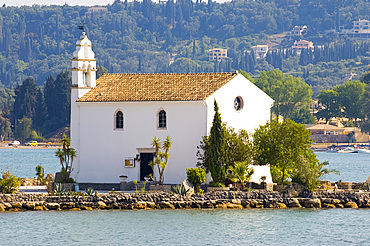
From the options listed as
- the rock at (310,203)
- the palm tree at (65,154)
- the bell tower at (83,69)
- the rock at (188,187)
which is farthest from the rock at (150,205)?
the bell tower at (83,69)

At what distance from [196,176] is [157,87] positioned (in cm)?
613

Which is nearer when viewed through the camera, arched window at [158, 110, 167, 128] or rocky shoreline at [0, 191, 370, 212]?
rocky shoreline at [0, 191, 370, 212]

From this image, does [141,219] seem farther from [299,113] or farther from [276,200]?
[299,113]

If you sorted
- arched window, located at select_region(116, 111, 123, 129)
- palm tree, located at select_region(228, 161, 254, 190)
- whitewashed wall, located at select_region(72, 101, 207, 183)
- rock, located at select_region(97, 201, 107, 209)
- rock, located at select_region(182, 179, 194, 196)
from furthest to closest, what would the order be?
arched window, located at select_region(116, 111, 123, 129) < whitewashed wall, located at select_region(72, 101, 207, 183) < palm tree, located at select_region(228, 161, 254, 190) < rock, located at select_region(182, 179, 194, 196) < rock, located at select_region(97, 201, 107, 209)

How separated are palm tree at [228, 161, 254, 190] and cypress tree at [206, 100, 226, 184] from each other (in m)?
0.49

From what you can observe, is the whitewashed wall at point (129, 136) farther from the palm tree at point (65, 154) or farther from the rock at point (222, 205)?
the rock at point (222, 205)

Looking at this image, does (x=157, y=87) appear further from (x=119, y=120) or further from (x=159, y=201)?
(x=159, y=201)

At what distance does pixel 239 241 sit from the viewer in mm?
39531

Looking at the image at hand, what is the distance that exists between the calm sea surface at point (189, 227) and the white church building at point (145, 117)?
18.5 ft

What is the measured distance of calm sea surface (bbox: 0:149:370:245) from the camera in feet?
131

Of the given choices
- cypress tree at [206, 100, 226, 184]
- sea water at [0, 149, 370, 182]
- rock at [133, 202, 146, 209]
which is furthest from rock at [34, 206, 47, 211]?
sea water at [0, 149, 370, 182]

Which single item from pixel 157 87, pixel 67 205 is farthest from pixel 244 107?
pixel 67 205

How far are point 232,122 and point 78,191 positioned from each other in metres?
8.77

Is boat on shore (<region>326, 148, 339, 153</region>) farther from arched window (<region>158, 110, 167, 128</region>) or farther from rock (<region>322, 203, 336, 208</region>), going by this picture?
rock (<region>322, 203, 336, 208</region>)
